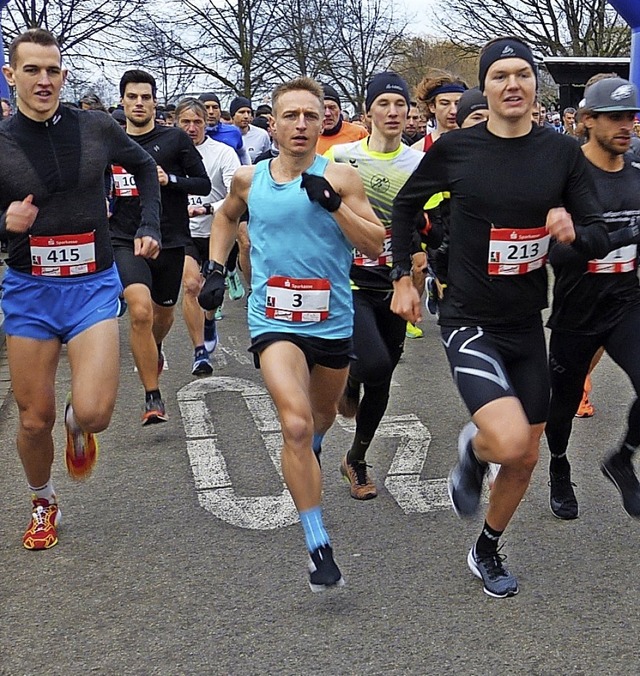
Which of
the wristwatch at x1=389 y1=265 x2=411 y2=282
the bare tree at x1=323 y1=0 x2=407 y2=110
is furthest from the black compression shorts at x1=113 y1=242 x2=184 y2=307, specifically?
the bare tree at x1=323 y1=0 x2=407 y2=110

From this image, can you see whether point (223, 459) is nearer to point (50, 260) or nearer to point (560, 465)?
point (50, 260)

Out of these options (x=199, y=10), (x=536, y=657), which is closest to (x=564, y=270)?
(x=536, y=657)

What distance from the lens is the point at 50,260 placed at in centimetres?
435

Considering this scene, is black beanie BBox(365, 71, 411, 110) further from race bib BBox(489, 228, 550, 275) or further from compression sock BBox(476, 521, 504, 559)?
compression sock BBox(476, 521, 504, 559)

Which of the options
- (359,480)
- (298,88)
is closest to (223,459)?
(359,480)

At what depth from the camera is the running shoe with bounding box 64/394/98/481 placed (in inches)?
181

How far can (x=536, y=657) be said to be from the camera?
333cm

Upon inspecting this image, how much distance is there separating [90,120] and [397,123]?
5.38 ft

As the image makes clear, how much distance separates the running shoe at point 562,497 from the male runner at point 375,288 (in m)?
0.88

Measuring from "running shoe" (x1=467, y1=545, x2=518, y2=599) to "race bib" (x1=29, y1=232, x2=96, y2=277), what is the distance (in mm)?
2097

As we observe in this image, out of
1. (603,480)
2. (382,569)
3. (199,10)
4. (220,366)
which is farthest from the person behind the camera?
(199,10)

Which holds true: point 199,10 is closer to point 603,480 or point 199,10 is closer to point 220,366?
point 220,366

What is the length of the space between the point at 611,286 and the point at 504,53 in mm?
1199

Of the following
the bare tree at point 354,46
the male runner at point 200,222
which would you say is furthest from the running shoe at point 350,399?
the bare tree at point 354,46
